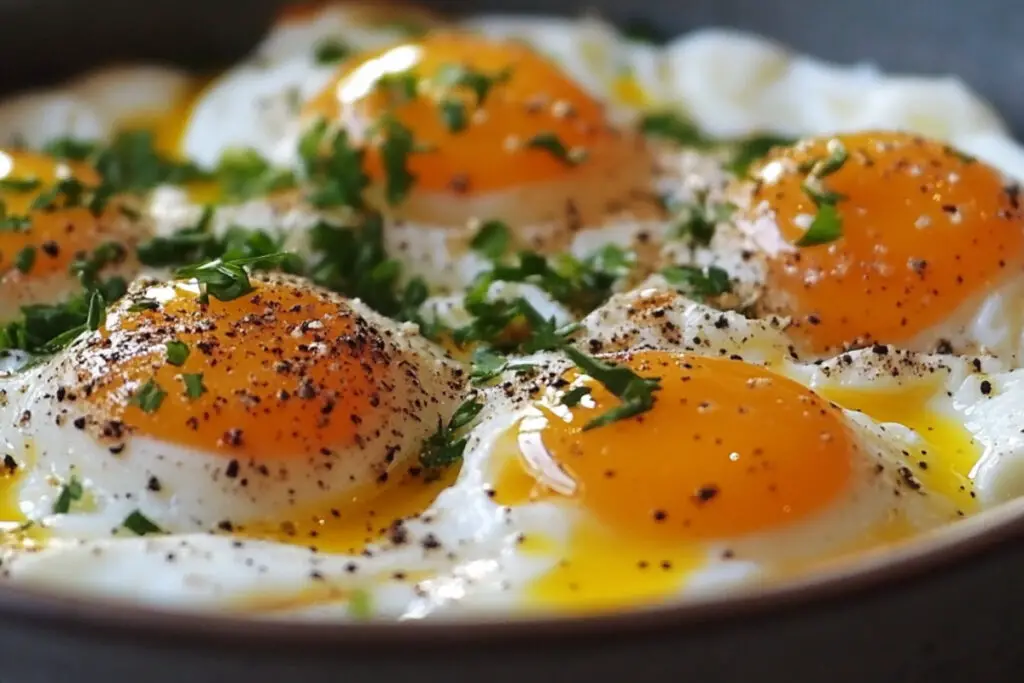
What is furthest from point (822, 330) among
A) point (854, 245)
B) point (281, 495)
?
point (281, 495)

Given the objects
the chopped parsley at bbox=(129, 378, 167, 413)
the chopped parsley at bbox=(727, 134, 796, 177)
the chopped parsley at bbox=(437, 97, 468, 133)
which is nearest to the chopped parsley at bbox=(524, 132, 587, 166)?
the chopped parsley at bbox=(437, 97, 468, 133)

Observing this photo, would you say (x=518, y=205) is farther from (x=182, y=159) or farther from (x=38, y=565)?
(x=38, y=565)

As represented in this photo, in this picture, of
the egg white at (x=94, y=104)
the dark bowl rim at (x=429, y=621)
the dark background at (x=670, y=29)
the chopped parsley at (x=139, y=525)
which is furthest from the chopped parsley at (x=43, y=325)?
the dark background at (x=670, y=29)

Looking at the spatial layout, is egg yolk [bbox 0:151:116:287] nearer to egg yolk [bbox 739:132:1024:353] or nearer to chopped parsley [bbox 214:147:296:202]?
chopped parsley [bbox 214:147:296:202]

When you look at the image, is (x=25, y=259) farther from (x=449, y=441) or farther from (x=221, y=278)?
(x=449, y=441)

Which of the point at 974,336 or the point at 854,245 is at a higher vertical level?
the point at 854,245

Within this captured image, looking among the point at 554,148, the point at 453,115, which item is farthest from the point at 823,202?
the point at 453,115
